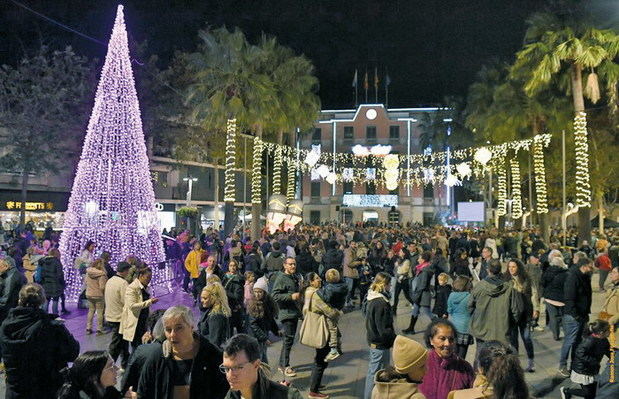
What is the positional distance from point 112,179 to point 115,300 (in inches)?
295

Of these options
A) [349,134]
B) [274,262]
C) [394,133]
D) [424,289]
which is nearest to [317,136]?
[349,134]

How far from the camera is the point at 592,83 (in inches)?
888

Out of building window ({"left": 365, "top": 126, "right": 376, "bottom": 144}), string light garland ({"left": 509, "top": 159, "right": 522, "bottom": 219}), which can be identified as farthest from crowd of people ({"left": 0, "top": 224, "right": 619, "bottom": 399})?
building window ({"left": 365, "top": 126, "right": 376, "bottom": 144})

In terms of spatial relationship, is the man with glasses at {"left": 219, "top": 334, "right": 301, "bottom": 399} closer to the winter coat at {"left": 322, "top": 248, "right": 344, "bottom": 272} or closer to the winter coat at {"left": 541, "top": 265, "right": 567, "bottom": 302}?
the winter coat at {"left": 541, "top": 265, "right": 567, "bottom": 302}

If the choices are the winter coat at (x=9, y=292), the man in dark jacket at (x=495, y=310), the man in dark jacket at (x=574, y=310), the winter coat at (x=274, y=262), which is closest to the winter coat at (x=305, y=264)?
the winter coat at (x=274, y=262)

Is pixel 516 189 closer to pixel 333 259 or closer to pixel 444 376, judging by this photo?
pixel 333 259

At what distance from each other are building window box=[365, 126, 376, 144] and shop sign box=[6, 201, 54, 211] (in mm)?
38731

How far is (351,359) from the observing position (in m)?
8.70

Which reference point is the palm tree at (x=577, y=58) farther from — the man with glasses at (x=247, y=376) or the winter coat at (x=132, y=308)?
the man with glasses at (x=247, y=376)

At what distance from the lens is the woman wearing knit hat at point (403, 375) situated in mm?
3256

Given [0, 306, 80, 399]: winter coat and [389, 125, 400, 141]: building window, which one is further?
[389, 125, 400, 141]: building window

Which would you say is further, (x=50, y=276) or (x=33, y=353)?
(x=50, y=276)

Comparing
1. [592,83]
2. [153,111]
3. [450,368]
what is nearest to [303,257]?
[450,368]

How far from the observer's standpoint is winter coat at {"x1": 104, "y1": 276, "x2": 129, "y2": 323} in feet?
25.8
